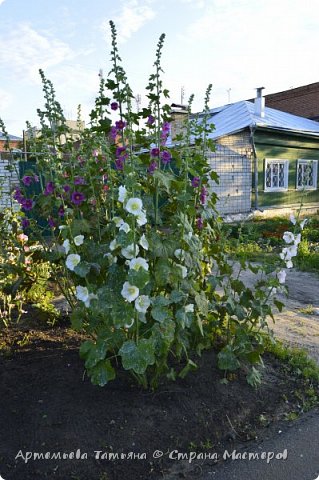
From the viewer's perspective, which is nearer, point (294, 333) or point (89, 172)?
point (89, 172)

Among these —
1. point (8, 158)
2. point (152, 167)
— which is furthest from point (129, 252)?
point (8, 158)

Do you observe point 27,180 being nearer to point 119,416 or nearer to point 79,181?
point 79,181

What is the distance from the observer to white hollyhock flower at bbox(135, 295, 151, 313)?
1.86 m

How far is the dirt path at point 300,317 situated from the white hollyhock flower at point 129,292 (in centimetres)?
176

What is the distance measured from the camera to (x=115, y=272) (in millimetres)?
1999

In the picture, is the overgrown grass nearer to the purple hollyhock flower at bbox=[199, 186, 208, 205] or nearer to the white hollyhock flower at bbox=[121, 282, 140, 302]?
the purple hollyhock flower at bbox=[199, 186, 208, 205]

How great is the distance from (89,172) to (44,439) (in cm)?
138

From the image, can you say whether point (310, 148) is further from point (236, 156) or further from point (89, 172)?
point (89, 172)

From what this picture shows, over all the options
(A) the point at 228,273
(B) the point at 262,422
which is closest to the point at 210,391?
(B) the point at 262,422

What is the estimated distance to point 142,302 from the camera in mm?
1870

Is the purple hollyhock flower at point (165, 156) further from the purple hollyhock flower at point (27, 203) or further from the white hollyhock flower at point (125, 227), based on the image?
the purple hollyhock flower at point (27, 203)

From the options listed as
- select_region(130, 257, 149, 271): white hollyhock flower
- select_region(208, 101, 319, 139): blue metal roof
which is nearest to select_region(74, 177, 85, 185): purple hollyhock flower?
select_region(130, 257, 149, 271): white hollyhock flower

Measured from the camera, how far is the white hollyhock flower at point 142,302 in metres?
1.86

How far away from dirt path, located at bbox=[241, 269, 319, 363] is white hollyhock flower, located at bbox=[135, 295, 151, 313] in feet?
5.50
